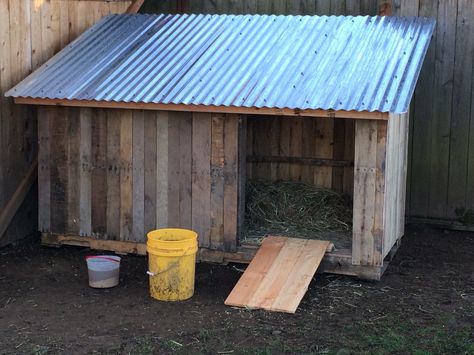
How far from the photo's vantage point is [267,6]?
9.69 meters

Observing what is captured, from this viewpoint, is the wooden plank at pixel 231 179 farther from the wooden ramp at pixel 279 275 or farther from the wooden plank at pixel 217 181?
the wooden ramp at pixel 279 275

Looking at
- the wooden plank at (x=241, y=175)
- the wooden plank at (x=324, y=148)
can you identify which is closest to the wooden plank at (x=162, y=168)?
the wooden plank at (x=241, y=175)

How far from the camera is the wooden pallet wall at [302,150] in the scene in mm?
Answer: 8703

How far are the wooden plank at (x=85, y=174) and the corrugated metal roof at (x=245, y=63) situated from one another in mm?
363

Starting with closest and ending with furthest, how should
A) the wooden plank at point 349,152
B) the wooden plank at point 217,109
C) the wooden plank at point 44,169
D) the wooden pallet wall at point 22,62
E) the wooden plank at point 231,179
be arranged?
the wooden plank at point 217,109 < the wooden plank at point 231,179 < the wooden plank at point 44,169 < the wooden pallet wall at point 22,62 < the wooden plank at point 349,152

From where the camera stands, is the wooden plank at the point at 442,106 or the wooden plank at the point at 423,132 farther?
the wooden plank at the point at 423,132

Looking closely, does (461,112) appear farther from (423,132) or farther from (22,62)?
(22,62)

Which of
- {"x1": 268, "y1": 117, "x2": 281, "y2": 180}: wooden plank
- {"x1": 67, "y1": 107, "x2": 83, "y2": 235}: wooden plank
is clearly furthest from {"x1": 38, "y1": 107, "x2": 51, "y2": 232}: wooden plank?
{"x1": 268, "y1": 117, "x2": 281, "y2": 180}: wooden plank

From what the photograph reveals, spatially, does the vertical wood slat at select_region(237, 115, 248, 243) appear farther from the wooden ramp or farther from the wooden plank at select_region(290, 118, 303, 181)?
the wooden plank at select_region(290, 118, 303, 181)

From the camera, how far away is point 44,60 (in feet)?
27.7

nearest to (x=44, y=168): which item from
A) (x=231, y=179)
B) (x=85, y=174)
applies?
(x=85, y=174)

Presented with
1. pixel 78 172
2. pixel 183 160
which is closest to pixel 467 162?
pixel 183 160

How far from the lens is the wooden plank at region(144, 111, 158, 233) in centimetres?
736

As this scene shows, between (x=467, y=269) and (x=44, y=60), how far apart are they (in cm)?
513
